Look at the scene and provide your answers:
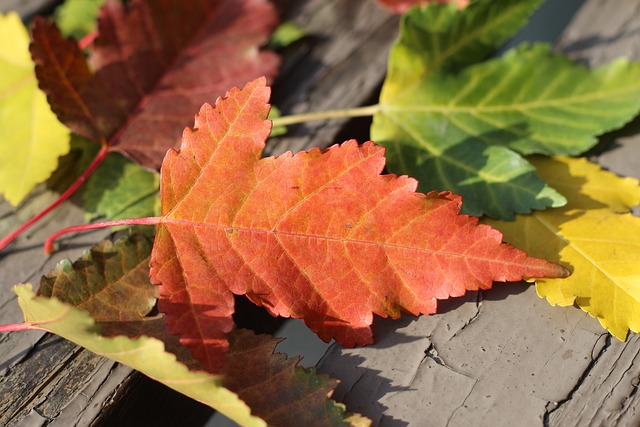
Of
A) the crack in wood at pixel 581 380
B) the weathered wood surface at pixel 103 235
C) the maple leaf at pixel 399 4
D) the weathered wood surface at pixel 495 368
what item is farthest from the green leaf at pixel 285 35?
the crack in wood at pixel 581 380

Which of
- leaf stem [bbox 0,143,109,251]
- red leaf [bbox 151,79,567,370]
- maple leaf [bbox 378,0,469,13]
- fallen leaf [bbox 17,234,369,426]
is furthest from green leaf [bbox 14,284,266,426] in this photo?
maple leaf [bbox 378,0,469,13]

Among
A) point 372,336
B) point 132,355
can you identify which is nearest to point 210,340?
point 132,355

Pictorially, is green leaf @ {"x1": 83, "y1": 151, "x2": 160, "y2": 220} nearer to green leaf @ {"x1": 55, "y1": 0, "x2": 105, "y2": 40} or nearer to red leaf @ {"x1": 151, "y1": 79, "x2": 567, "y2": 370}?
red leaf @ {"x1": 151, "y1": 79, "x2": 567, "y2": 370}

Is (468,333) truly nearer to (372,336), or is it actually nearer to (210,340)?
(372,336)

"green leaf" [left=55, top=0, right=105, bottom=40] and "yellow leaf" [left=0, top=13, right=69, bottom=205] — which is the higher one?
"green leaf" [left=55, top=0, right=105, bottom=40]

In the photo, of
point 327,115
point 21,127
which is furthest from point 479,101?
point 21,127

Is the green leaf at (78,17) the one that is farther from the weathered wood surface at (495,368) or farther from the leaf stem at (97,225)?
the weathered wood surface at (495,368)

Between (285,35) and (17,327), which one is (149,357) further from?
(285,35)
